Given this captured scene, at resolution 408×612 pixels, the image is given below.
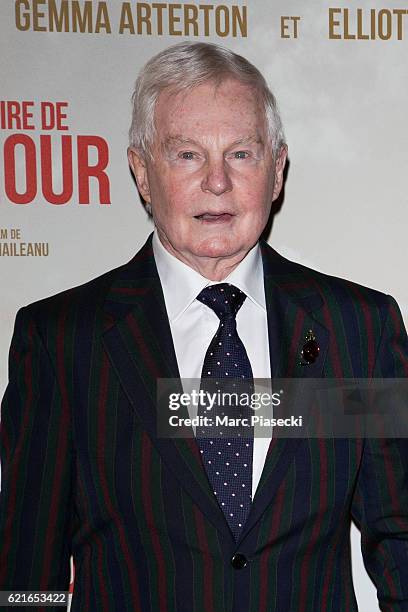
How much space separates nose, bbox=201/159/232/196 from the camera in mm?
1292

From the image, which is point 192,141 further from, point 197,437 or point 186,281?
point 197,437

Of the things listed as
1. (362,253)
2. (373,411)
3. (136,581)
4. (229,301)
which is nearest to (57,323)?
(229,301)

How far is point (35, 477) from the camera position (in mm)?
1344

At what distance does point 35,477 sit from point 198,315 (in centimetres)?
39

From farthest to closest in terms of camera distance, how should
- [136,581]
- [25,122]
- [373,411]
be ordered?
[25,122] < [373,411] < [136,581]

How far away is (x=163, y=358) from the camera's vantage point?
1.33 metres

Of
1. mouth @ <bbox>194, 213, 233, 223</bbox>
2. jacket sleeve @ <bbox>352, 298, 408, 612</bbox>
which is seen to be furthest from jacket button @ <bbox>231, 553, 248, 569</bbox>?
mouth @ <bbox>194, 213, 233, 223</bbox>

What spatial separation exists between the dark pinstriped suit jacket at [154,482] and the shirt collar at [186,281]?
28mm

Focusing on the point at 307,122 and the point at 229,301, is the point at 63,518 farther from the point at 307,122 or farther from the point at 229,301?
the point at 307,122

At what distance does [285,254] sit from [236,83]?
1.68 feet

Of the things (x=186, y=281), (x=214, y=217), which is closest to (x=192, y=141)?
(x=214, y=217)

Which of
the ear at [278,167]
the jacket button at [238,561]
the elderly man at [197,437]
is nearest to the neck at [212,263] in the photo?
the elderly man at [197,437]

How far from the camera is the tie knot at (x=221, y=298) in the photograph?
1.39 m

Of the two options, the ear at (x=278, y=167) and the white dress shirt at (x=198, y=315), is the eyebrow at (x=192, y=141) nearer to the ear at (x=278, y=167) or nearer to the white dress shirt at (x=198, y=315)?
the ear at (x=278, y=167)
